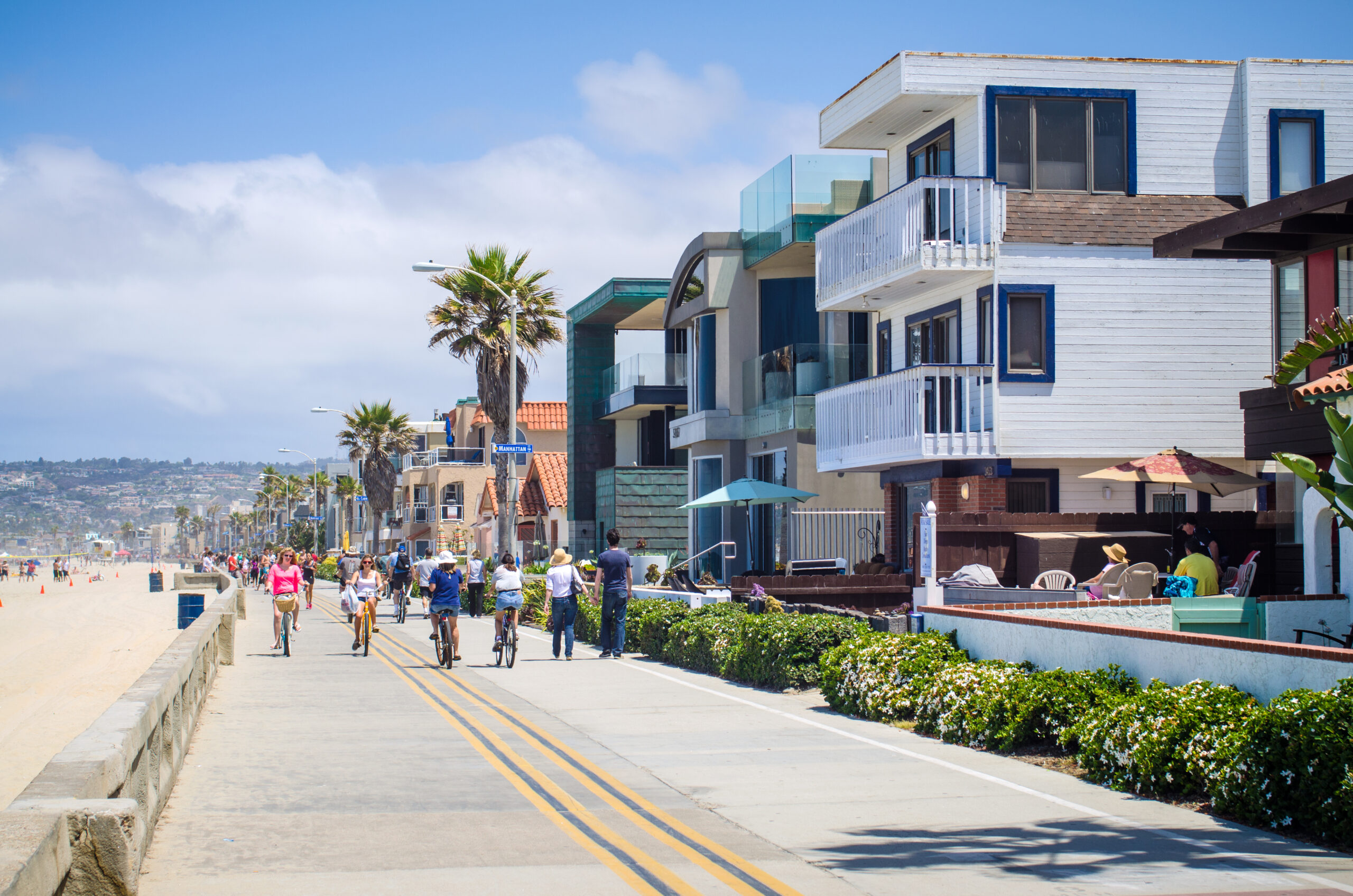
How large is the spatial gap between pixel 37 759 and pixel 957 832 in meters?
10.5

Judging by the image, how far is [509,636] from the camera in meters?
19.6

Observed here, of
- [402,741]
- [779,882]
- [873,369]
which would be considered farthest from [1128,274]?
[779,882]

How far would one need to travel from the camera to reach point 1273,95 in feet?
72.8

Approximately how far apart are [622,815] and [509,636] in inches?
432

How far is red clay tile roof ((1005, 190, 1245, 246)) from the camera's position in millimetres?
21562

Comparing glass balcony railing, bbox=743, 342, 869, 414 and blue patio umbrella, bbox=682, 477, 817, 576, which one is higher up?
glass balcony railing, bbox=743, 342, 869, 414

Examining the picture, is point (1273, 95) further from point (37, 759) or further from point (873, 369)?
point (37, 759)

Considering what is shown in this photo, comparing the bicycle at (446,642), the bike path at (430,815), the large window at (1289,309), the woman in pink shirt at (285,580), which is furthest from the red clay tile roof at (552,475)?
the bike path at (430,815)

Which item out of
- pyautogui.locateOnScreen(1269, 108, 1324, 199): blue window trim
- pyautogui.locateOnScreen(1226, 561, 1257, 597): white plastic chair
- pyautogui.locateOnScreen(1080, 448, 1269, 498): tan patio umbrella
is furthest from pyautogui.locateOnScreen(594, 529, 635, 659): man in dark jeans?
pyautogui.locateOnScreen(1269, 108, 1324, 199): blue window trim

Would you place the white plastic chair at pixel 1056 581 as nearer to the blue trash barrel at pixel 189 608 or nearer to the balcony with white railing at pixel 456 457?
the blue trash barrel at pixel 189 608

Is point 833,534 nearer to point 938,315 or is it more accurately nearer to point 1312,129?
point 938,315

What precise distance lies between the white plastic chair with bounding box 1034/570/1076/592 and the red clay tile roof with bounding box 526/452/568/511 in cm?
3027

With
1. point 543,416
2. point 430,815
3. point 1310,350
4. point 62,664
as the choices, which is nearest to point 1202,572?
point 1310,350

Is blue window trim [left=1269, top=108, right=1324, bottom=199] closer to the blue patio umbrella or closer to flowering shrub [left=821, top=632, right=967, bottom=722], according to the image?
the blue patio umbrella
